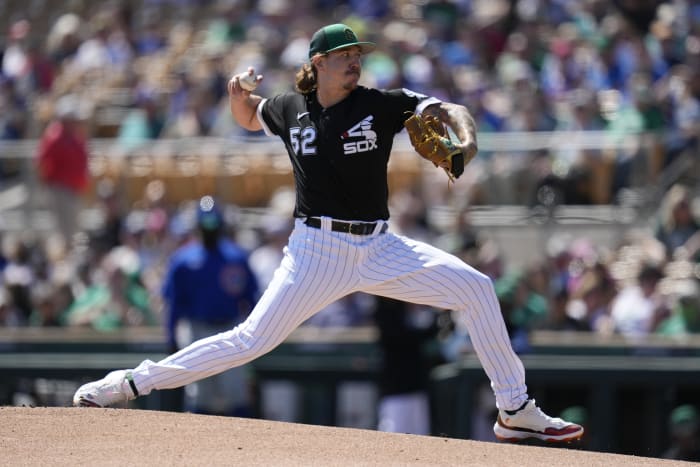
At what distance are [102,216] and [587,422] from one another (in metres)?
5.52

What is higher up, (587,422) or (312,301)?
(312,301)

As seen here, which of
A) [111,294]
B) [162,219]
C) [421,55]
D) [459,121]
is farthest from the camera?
[421,55]

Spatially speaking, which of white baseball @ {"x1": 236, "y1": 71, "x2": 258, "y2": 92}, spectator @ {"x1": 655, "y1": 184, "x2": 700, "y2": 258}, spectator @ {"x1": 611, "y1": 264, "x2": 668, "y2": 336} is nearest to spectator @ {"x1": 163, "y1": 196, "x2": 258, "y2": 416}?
spectator @ {"x1": 611, "y1": 264, "x2": 668, "y2": 336}

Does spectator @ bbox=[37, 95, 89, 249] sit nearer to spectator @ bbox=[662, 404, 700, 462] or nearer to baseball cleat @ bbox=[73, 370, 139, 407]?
spectator @ bbox=[662, 404, 700, 462]

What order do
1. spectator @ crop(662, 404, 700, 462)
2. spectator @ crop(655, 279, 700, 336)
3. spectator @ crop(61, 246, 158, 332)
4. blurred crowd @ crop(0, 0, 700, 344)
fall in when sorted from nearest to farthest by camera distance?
1. spectator @ crop(662, 404, 700, 462)
2. spectator @ crop(655, 279, 700, 336)
3. blurred crowd @ crop(0, 0, 700, 344)
4. spectator @ crop(61, 246, 158, 332)

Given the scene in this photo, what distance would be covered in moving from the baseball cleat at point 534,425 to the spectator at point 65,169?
7.66m

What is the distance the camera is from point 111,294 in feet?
38.5

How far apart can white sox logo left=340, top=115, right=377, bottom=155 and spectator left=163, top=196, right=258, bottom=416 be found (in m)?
3.87

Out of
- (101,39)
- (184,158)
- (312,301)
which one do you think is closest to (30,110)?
(101,39)

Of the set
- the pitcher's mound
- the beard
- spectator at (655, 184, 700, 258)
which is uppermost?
the beard

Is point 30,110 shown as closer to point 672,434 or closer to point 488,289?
point 672,434

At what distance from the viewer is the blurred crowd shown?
10.8m

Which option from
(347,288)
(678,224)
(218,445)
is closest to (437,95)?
(678,224)

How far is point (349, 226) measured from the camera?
6.27 m
